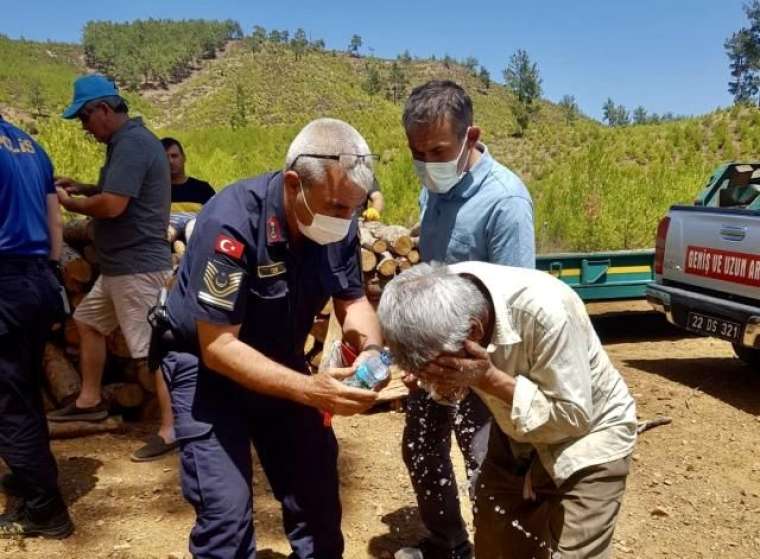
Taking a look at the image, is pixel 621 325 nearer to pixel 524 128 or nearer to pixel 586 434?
pixel 586 434

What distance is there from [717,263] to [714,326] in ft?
1.56

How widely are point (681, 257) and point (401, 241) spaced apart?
7.52 ft

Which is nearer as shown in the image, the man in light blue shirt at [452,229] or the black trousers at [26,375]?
the man in light blue shirt at [452,229]

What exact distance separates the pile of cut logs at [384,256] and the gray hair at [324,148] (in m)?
3.18

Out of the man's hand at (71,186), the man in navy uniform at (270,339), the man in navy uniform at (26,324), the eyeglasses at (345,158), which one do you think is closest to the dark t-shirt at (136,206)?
the man's hand at (71,186)

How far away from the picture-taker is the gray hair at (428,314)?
1623 millimetres

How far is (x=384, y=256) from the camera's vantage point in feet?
17.5

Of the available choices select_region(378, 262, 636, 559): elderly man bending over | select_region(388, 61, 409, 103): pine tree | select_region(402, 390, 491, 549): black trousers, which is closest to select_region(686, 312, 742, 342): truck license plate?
select_region(402, 390, 491, 549): black trousers

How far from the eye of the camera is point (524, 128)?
28.5 m

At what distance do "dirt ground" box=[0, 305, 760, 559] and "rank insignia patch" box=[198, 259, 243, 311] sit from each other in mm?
1617

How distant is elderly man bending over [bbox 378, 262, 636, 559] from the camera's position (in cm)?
166

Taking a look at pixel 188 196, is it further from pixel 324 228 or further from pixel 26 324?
pixel 324 228

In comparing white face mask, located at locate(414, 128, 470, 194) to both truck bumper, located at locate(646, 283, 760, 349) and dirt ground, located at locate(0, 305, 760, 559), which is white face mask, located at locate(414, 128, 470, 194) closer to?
dirt ground, located at locate(0, 305, 760, 559)

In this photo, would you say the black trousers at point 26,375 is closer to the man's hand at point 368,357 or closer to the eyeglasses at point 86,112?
the eyeglasses at point 86,112
